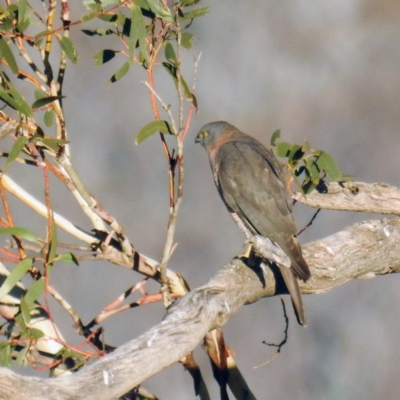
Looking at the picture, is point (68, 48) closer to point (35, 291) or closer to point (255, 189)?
point (35, 291)

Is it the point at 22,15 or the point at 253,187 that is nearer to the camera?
the point at 22,15

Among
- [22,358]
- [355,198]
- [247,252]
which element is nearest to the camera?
[22,358]

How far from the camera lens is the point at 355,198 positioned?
3.51m

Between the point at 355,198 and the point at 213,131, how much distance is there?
4.70 feet

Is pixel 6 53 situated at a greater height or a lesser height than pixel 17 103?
greater

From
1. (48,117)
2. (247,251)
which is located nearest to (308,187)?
(247,251)

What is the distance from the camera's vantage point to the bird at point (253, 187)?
12.5ft

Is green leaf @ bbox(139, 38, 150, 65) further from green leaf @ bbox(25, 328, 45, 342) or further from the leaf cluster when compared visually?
green leaf @ bbox(25, 328, 45, 342)

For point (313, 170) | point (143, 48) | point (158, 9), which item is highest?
point (158, 9)

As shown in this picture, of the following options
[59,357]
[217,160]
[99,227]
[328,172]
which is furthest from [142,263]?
[217,160]

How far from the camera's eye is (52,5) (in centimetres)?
287

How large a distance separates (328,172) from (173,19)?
952mm

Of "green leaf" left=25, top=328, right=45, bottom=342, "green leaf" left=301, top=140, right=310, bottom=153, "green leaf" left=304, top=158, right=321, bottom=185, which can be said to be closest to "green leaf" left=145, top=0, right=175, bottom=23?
"green leaf" left=301, top=140, right=310, bottom=153

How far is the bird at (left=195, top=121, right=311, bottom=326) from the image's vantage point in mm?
3806
